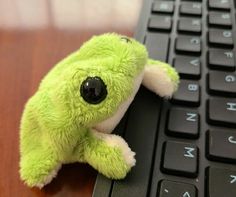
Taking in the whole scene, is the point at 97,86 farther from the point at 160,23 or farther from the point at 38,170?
the point at 160,23

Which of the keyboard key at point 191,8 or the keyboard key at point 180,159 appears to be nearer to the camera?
the keyboard key at point 180,159

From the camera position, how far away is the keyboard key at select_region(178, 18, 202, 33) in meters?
0.40

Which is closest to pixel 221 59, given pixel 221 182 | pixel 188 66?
pixel 188 66

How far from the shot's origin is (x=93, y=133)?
0.91ft

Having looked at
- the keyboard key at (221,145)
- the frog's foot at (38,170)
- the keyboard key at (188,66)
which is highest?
the keyboard key at (188,66)

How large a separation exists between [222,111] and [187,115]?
0.03 m

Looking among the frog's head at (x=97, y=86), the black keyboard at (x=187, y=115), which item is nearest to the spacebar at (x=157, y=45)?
the black keyboard at (x=187, y=115)

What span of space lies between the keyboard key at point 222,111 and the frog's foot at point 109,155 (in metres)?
0.08

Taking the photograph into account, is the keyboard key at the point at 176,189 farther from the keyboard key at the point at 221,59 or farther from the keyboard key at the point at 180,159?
the keyboard key at the point at 221,59

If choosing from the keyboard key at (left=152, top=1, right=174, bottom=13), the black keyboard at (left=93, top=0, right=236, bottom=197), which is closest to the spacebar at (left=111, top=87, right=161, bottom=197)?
the black keyboard at (left=93, top=0, right=236, bottom=197)

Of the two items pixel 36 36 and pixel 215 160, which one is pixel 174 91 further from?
pixel 36 36

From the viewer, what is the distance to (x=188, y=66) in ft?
1.17

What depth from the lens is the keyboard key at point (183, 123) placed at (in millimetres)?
301

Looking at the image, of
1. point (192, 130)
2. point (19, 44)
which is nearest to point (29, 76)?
point (19, 44)
